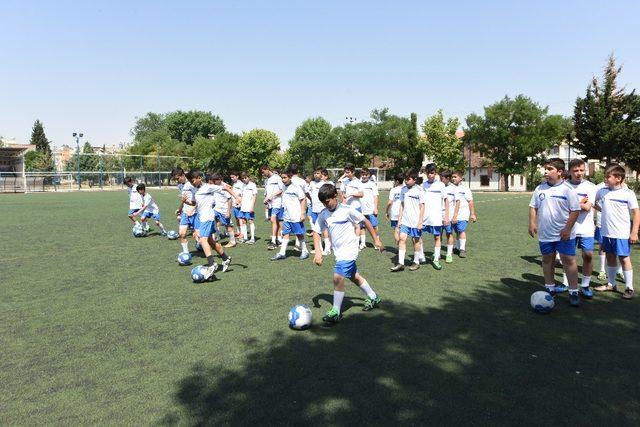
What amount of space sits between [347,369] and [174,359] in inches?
78.1

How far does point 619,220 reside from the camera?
711 centimetres

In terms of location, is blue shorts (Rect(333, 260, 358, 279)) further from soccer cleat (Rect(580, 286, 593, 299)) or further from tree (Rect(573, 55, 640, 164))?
tree (Rect(573, 55, 640, 164))

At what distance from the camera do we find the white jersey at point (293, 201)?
10891 millimetres

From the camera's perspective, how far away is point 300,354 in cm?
514

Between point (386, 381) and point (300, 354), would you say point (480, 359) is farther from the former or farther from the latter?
point (300, 354)

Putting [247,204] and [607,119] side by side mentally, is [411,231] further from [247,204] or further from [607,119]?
[607,119]

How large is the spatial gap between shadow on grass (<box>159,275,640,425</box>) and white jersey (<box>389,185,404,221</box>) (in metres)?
4.88

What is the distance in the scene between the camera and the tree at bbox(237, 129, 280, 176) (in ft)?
260

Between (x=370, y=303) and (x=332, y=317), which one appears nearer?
(x=332, y=317)

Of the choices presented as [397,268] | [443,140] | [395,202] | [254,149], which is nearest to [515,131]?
[443,140]

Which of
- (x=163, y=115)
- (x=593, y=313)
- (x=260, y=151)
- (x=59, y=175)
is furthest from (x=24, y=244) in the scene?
(x=163, y=115)

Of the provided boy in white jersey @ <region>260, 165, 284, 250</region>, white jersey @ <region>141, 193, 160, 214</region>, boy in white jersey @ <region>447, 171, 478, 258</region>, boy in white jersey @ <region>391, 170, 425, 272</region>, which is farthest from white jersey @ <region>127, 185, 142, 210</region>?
boy in white jersey @ <region>447, 171, 478, 258</region>

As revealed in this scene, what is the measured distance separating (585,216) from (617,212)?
515 millimetres

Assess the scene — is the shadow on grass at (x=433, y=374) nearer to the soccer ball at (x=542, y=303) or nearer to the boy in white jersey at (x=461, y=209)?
the soccer ball at (x=542, y=303)
